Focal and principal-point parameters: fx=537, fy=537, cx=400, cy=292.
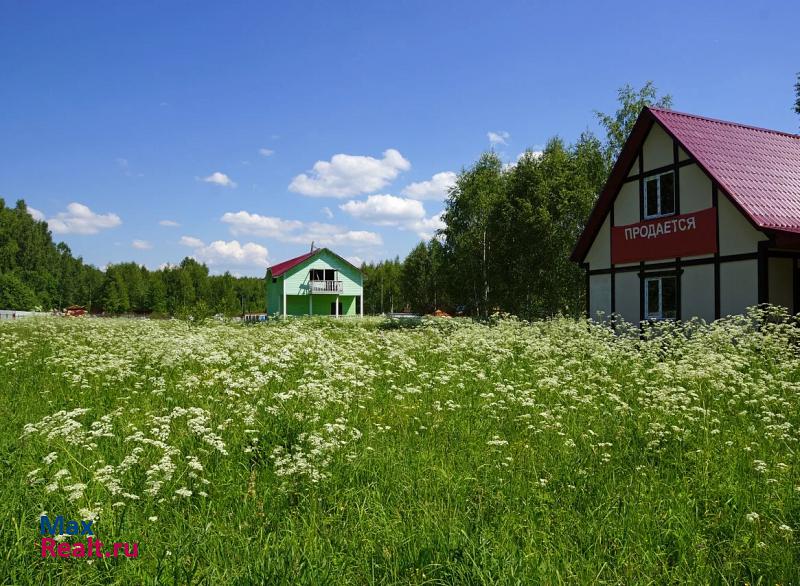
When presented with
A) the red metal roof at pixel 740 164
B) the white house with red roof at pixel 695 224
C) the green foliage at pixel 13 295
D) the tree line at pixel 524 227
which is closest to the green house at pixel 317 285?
the tree line at pixel 524 227

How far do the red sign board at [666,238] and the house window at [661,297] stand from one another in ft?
2.84

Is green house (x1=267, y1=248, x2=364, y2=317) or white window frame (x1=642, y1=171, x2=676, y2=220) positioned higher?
white window frame (x1=642, y1=171, x2=676, y2=220)

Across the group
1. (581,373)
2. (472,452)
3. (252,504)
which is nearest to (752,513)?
(472,452)

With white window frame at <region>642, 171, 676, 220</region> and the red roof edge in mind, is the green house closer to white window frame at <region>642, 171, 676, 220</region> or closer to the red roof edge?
the red roof edge

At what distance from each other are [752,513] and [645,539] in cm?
92

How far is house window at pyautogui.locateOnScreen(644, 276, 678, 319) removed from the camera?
1795 centimetres

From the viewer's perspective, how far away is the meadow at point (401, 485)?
350 cm

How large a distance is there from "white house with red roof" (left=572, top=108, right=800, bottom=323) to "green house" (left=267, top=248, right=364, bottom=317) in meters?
34.1

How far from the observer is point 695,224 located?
1678cm

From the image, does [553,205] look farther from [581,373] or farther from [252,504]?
[252,504]

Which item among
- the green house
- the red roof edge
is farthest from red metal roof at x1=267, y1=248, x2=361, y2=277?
the red roof edge

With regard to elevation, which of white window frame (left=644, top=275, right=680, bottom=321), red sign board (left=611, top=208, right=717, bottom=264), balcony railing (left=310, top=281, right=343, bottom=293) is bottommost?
white window frame (left=644, top=275, right=680, bottom=321)

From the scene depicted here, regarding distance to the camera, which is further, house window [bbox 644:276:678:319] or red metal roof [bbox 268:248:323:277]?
red metal roof [bbox 268:248:323:277]

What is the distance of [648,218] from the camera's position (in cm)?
1884
